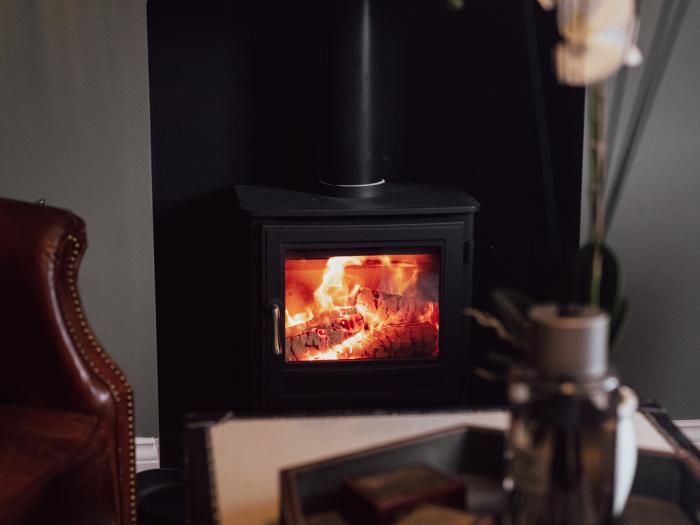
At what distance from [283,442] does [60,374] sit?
2.02ft

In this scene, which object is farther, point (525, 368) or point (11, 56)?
point (11, 56)

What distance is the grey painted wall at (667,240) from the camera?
298 centimetres

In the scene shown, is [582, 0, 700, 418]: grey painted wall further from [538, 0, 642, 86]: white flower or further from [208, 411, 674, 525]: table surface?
[538, 0, 642, 86]: white flower

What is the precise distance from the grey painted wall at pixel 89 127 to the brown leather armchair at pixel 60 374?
1.90 ft

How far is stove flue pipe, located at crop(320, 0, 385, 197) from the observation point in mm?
2854

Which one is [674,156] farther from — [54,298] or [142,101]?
[54,298]

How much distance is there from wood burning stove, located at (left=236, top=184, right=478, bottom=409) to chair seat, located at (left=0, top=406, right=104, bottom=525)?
71 centimetres

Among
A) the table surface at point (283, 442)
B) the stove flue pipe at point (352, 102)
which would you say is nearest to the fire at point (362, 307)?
the stove flue pipe at point (352, 102)

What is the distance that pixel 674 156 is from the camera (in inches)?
119

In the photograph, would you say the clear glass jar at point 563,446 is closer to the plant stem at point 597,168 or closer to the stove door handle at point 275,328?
the plant stem at point 597,168

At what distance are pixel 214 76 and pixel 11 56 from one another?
530mm

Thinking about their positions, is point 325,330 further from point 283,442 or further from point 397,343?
point 283,442

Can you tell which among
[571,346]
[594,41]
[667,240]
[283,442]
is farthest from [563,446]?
[667,240]

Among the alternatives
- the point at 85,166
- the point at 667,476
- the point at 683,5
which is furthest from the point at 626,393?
the point at 85,166
